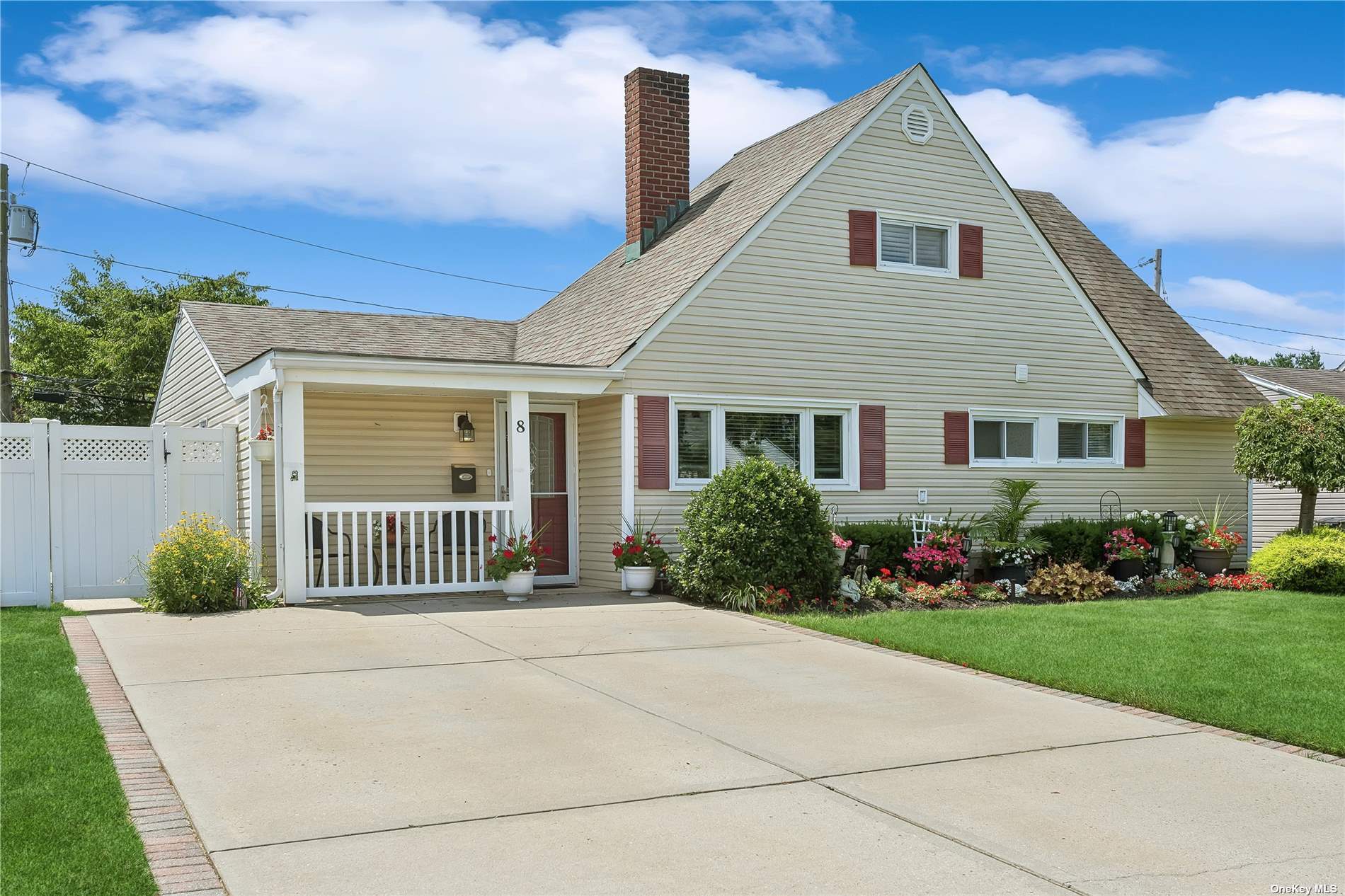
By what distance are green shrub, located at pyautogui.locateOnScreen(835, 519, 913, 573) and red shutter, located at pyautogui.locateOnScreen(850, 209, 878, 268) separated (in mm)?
3545

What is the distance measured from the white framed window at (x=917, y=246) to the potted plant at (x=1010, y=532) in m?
3.02

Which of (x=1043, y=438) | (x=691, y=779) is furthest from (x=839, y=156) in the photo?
(x=691, y=779)

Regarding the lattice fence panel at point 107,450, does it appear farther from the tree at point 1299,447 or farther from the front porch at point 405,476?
the tree at point 1299,447

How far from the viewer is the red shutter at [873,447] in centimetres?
1397

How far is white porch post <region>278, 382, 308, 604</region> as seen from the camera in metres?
10.9

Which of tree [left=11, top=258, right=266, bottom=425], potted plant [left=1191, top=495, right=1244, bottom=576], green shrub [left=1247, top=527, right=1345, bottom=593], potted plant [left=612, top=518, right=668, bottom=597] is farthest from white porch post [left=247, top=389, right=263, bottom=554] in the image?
tree [left=11, top=258, right=266, bottom=425]

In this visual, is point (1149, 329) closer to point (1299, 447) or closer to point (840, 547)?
point (1299, 447)

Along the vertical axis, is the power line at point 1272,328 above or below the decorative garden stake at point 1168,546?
above

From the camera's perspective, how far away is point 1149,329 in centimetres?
1770

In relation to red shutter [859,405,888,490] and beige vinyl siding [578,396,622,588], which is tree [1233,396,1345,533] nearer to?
red shutter [859,405,888,490]

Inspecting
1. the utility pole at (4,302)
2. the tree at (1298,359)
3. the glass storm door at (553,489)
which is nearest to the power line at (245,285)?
the utility pole at (4,302)

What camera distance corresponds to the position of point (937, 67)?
15.0m

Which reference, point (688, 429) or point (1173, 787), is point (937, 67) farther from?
point (1173, 787)

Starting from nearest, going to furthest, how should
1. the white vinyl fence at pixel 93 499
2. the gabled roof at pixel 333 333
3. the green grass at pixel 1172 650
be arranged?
the green grass at pixel 1172 650 < the white vinyl fence at pixel 93 499 < the gabled roof at pixel 333 333
